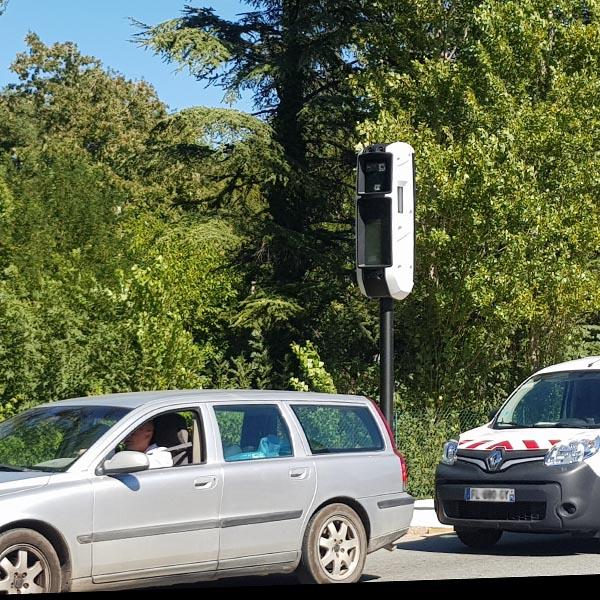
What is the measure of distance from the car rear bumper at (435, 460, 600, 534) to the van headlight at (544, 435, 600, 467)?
0.22ft

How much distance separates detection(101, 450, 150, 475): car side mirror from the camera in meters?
8.41

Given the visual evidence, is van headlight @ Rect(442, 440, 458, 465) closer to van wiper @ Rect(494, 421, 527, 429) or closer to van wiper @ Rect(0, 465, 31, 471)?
van wiper @ Rect(494, 421, 527, 429)

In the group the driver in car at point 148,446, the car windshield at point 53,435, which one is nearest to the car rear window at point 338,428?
the driver in car at point 148,446

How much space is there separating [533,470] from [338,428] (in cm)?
238

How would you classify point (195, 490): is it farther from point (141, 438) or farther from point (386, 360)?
point (386, 360)

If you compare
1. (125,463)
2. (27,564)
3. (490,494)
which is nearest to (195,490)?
(125,463)

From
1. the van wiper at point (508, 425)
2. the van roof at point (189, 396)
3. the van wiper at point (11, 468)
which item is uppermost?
the van roof at point (189, 396)

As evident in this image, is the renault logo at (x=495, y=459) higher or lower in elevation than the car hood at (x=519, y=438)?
lower

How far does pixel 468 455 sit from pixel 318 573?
129 inches

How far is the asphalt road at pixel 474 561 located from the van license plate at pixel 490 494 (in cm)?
56

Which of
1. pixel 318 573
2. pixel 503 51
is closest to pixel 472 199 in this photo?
pixel 503 51

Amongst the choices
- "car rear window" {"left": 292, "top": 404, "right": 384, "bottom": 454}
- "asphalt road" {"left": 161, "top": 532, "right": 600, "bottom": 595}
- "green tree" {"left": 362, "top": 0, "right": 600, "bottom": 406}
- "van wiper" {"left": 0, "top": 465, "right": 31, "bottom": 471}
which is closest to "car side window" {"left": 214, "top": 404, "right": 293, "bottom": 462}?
"car rear window" {"left": 292, "top": 404, "right": 384, "bottom": 454}

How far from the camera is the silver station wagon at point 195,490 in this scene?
26.6ft

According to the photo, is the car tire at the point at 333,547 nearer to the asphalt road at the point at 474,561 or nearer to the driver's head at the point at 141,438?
the asphalt road at the point at 474,561
